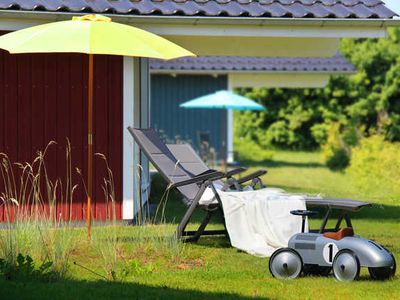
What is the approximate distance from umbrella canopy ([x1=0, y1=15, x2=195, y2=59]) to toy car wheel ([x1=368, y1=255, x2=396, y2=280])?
114 inches

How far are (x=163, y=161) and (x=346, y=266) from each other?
3147mm

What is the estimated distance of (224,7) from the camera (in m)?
11.3

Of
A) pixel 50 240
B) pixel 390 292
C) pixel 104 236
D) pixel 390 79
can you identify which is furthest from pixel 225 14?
pixel 390 79

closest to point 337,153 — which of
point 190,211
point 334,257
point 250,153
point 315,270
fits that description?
point 250,153

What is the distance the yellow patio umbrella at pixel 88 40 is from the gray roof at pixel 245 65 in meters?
15.0

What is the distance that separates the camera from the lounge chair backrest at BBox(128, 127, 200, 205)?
9934mm

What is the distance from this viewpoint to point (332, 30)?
456 inches

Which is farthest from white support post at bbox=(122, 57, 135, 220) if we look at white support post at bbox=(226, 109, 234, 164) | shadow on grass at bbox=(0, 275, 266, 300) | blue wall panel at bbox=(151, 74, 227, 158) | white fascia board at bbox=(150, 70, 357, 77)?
blue wall panel at bbox=(151, 74, 227, 158)

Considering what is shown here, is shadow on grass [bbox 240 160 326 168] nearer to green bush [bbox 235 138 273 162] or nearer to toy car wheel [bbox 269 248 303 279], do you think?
green bush [bbox 235 138 273 162]

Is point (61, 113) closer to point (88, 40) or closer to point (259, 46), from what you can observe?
point (88, 40)

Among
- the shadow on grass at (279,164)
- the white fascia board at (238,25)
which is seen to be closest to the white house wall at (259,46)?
the white fascia board at (238,25)

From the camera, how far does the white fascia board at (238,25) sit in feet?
35.9

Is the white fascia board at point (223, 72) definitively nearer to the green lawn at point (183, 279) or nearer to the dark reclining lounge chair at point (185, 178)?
the dark reclining lounge chair at point (185, 178)

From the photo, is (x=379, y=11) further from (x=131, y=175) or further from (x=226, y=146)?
(x=226, y=146)
